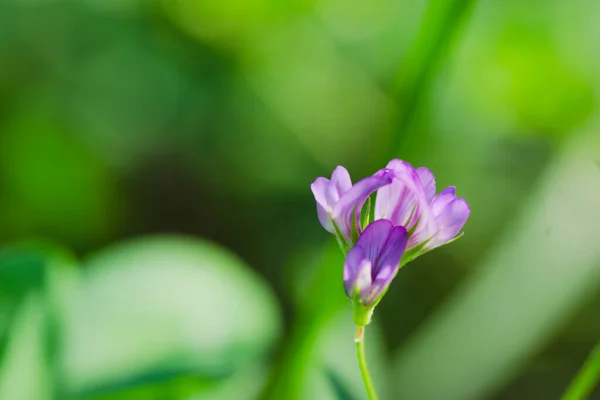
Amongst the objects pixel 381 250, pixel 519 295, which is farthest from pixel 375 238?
pixel 519 295

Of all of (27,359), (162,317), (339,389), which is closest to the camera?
(339,389)

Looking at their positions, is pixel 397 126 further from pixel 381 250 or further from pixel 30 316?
pixel 30 316

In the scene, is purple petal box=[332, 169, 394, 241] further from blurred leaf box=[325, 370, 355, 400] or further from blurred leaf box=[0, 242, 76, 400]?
blurred leaf box=[0, 242, 76, 400]

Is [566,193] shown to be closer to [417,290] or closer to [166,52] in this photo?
[417,290]

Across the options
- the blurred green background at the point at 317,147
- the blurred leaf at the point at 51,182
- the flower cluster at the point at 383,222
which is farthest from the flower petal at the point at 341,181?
the blurred leaf at the point at 51,182

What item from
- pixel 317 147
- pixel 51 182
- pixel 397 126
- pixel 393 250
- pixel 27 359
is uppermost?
pixel 51 182

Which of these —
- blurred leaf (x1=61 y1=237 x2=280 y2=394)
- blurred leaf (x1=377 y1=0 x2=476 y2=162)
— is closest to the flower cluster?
blurred leaf (x1=377 y1=0 x2=476 y2=162)

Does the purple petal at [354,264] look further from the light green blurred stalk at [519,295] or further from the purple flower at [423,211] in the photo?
the light green blurred stalk at [519,295]

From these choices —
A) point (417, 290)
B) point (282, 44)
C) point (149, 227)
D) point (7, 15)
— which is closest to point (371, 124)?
point (282, 44)
